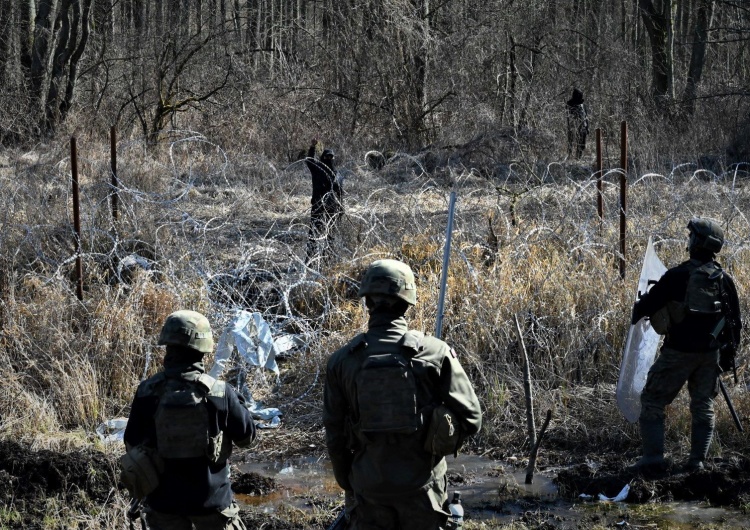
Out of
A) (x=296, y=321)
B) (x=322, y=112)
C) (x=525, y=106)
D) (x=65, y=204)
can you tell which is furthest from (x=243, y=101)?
(x=296, y=321)

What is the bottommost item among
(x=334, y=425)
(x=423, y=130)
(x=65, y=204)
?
(x=334, y=425)

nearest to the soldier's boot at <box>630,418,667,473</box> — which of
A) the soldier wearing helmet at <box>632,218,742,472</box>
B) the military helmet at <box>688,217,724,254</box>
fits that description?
the soldier wearing helmet at <box>632,218,742,472</box>

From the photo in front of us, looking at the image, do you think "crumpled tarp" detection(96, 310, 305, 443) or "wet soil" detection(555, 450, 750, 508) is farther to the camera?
"crumpled tarp" detection(96, 310, 305, 443)

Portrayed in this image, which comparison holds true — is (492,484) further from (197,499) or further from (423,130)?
(423,130)

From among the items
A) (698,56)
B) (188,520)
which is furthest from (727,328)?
(698,56)

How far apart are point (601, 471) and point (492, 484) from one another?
669mm

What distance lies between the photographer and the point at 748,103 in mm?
16922

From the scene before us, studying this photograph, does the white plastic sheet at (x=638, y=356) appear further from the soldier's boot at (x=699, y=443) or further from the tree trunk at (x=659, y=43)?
the tree trunk at (x=659, y=43)

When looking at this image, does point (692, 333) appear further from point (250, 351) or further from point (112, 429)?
point (112, 429)

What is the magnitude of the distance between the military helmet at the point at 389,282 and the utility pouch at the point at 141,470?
1016 millimetres

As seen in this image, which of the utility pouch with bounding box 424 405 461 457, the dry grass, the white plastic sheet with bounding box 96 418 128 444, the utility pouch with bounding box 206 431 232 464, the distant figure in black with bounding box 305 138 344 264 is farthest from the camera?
the distant figure in black with bounding box 305 138 344 264

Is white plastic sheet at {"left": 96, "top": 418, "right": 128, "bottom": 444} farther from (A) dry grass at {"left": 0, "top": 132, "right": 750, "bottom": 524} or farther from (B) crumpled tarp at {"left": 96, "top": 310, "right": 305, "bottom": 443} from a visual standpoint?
(B) crumpled tarp at {"left": 96, "top": 310, "right": 305, "bottom": 443}

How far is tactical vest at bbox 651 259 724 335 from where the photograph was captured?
5.49m

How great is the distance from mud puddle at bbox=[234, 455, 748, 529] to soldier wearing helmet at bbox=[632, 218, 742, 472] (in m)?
0.26
